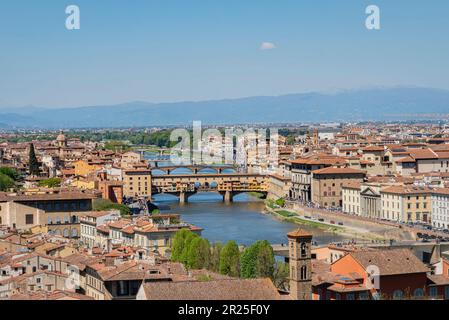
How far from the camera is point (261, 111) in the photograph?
81.1 meters

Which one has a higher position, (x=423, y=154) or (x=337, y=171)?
(x=423, y=154)

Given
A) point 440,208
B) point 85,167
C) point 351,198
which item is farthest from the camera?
point 85,167

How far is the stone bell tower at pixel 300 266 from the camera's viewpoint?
668cm

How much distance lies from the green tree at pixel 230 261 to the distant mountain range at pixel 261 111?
35679 mm

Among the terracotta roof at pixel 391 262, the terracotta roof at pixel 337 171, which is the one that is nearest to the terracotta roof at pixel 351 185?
the terracotta roof at pixel 337 171

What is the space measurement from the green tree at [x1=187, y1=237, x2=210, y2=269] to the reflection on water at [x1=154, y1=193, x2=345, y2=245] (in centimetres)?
498

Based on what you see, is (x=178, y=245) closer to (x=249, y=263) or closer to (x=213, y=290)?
(x=249, y=263)

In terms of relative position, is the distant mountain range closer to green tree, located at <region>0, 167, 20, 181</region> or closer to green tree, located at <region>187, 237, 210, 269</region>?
green tree, located at <region>0, 167, 20, 181</region>

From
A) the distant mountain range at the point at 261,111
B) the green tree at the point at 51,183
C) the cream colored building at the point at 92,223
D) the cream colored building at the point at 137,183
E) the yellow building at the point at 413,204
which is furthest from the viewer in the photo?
the distant mountain range at the point at 261,111

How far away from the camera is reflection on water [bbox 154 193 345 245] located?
16.2 meters

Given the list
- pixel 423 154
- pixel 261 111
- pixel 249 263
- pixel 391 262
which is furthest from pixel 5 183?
pixel 261 111

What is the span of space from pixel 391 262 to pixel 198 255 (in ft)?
9.15

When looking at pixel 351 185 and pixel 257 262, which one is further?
pixel 351 185

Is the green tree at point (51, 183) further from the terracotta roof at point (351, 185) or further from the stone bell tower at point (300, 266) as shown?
the stone bell tower at point (300, 266)
